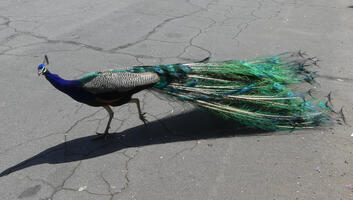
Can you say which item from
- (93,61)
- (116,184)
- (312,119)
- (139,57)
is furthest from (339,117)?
(93,61)

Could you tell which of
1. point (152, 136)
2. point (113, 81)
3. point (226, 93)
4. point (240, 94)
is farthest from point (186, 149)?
point (113, 81)

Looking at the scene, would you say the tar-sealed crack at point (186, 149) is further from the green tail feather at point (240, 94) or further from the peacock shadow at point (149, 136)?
the green tail feather at point (240, 94)

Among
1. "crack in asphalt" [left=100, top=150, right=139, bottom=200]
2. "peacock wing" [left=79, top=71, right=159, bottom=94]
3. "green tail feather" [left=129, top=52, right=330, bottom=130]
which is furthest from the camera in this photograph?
"green tail feather" [left=129, top=52, right=330, bottom=130]

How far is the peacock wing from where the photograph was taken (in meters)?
3.66

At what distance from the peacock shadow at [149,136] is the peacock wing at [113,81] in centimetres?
72

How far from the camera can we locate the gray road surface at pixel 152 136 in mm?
3357

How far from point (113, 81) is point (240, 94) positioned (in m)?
1.50

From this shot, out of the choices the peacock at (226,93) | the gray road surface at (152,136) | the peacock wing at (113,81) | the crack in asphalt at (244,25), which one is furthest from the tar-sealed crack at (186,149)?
the crack in asphalt at (244,25)

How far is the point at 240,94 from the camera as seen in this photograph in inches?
159

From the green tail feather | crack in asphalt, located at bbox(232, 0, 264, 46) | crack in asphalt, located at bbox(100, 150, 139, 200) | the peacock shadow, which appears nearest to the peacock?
the green tail feather

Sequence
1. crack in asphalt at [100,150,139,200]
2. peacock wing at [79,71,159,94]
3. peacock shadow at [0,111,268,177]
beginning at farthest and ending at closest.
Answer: peacock shadow at [0,111,268,177] → peacock wing at [79,71,159,94] → crack in asphalt at [100,150,139,200]

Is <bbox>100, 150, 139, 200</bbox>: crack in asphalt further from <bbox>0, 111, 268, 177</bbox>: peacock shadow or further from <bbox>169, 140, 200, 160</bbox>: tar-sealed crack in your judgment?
<bbox>169, 140, 200, 160</bbox>: tar-sealed crack

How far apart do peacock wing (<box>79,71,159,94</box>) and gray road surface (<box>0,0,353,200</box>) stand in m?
0.70

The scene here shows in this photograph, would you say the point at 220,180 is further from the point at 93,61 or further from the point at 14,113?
the point at 93,61
